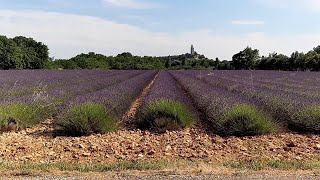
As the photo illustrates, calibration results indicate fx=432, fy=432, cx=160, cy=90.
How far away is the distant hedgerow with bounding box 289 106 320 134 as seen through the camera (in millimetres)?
8133

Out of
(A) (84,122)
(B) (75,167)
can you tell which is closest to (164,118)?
(A) (84,122)

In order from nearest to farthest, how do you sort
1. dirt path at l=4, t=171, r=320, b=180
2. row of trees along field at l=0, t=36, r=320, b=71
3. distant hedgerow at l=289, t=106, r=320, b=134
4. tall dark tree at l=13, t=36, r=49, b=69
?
dirt path at l=4, t=171, r=320, b=180 → distant hedgerow at l=289, t=106, r=320, b=134 → row of trees along field at l=0, t=36, r=320, b=71 → tall dark tree at l=13, t=36, r=49, b=69

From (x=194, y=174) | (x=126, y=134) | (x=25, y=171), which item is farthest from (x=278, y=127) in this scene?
(x=25, y=171)

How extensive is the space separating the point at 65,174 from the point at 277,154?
10.3 ft

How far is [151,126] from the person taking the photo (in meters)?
8.51

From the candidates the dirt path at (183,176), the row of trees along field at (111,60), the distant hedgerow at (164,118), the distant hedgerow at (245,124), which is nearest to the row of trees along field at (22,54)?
the row of trees along field at (111,60)

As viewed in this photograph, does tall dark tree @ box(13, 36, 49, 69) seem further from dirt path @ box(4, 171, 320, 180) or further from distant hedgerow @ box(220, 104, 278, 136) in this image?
dirt path @ box(4, 171, 320, 180)

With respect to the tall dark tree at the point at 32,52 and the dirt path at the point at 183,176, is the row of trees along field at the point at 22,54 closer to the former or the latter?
the tall dark tree at the point at 32,52

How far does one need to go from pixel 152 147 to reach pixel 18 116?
129 inches

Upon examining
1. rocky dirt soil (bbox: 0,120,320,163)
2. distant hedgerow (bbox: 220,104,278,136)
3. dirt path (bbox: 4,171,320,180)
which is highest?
distant hedgerow (bbox: 220,104,278,136)

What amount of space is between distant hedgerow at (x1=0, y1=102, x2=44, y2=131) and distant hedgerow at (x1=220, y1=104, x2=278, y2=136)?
13.0 feet

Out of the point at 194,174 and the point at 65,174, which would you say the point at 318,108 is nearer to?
the point at 194,174

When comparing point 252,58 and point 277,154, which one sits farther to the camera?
point 252,58

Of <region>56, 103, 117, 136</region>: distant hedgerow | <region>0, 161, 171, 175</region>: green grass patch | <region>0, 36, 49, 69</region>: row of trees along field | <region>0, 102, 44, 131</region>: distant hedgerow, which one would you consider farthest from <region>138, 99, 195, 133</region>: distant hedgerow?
<region>0, 36, 49, 69</region>: row of trees along field
